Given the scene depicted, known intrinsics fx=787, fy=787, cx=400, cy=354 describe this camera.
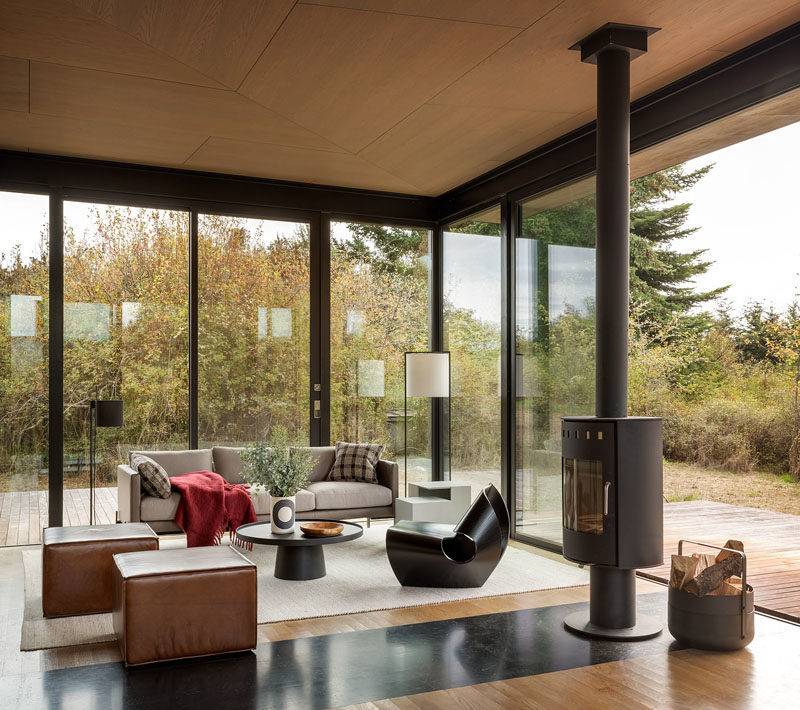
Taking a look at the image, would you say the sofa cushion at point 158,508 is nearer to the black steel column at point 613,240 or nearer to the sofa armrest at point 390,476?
the sofa armrest at point 390,476

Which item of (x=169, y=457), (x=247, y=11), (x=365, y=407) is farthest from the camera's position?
(x=365, y=407)

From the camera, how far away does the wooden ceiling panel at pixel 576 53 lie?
3789 millimetres

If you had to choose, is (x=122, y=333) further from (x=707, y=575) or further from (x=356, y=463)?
(x=707, y=575)

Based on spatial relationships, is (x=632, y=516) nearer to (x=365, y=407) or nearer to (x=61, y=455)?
(x=365, y=407)

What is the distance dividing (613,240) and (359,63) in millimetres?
1745

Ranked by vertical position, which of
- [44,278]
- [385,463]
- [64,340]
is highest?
[44,278]

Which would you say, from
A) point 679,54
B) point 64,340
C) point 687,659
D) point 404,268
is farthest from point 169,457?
point 679,54

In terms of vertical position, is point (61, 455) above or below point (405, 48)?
below

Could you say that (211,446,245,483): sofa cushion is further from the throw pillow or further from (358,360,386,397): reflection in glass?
(358,360,386,397): reflection in glass

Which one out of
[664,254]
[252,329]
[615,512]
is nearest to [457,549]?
[615,512]

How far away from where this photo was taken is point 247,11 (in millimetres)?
3838

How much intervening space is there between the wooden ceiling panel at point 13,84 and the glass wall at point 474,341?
3.79 meters

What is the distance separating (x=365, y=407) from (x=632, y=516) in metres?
4.05

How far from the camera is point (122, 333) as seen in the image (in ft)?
22.1
